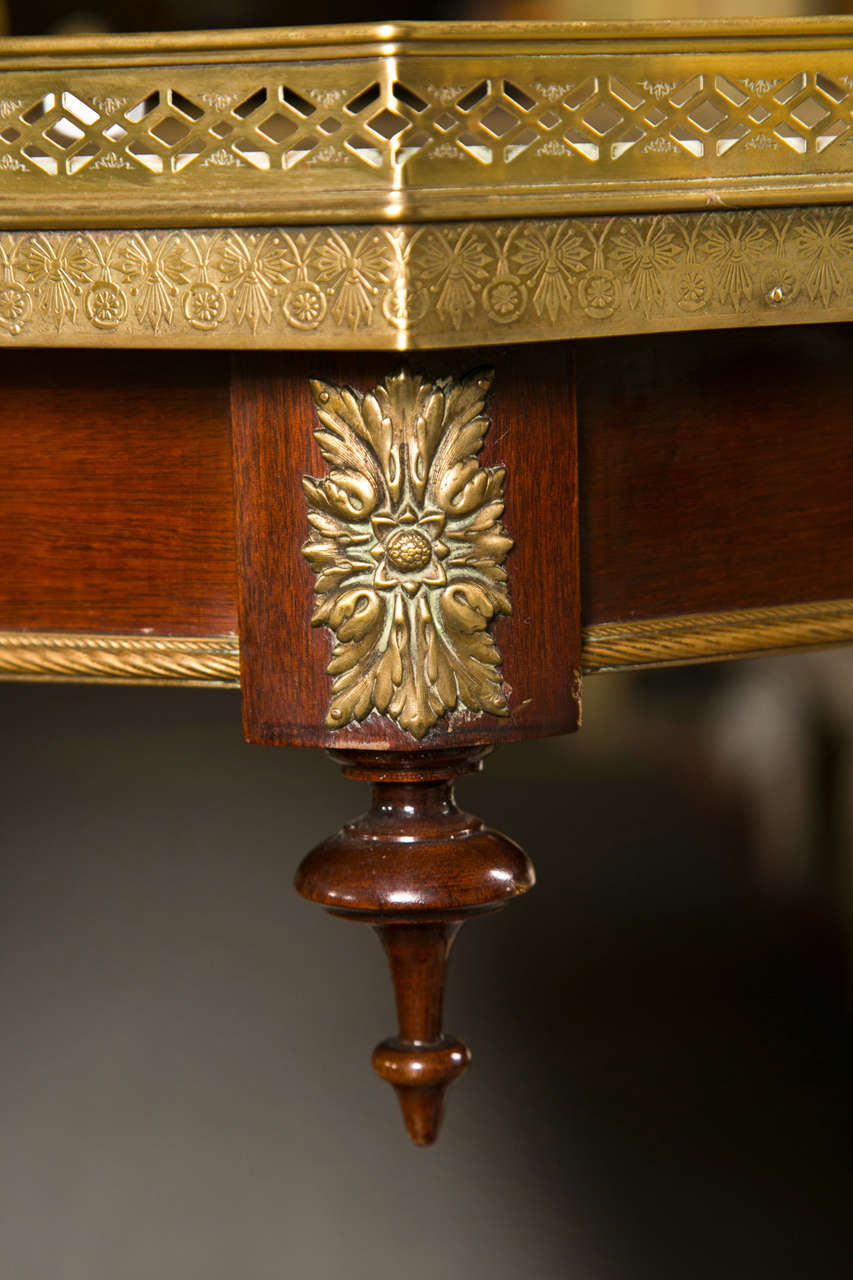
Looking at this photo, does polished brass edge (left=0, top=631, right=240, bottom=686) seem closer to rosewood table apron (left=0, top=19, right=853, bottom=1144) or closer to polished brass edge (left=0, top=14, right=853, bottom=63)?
rosewood table apron (left=0, top=19, right=853, bottom=1144)

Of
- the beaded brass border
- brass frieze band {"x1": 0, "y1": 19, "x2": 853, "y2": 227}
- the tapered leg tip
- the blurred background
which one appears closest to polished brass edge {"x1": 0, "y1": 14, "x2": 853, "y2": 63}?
brass frieze band {"x1": 0, "y1": 19, "x2": 853, "y2": 227}

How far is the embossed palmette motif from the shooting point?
1.57 ft

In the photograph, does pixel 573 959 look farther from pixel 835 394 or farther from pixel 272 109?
pixel 272 109

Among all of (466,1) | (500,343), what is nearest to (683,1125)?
(500,343)

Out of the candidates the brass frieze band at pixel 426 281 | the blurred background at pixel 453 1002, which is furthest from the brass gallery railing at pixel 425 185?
the blurred background at pixel 453 1002

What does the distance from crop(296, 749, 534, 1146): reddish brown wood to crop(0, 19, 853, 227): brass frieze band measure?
0.17 m

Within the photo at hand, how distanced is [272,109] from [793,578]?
221mm

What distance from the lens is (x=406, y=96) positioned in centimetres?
45

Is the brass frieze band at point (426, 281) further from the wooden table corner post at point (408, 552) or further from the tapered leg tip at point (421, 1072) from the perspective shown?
the tapered leg tip at point (421, 1072)

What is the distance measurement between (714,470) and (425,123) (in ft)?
0.49

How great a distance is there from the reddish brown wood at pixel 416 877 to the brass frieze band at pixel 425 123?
0.17 m

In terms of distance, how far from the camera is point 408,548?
48cm

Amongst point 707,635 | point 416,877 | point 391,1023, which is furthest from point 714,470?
point 391,1023

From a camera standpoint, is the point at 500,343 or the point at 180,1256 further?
the point at 180,1256
